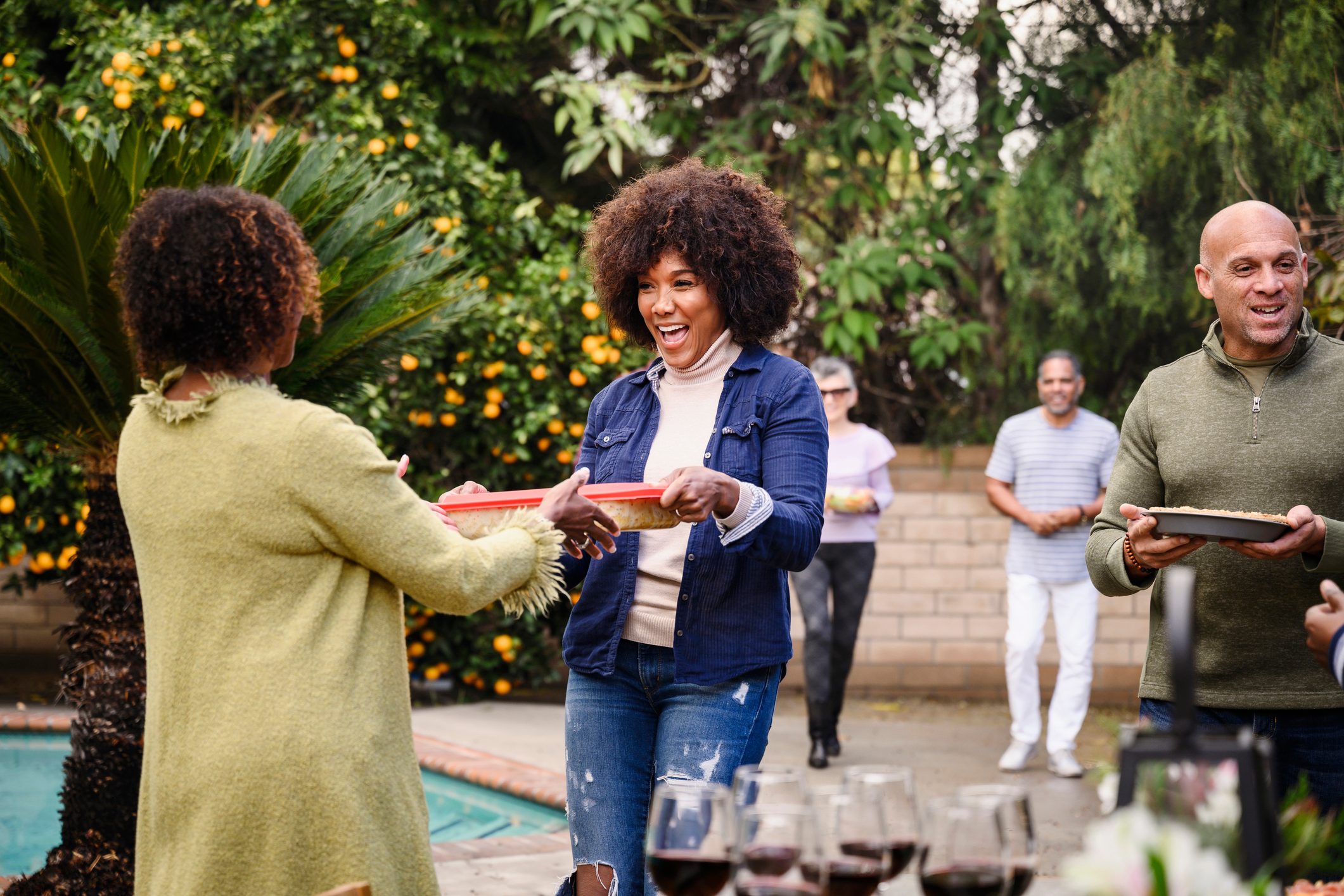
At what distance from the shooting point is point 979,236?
28.1ft

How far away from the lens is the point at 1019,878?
1.50 meters

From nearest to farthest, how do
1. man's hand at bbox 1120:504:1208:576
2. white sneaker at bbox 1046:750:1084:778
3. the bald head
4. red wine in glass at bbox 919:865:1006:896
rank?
red wine in glass at bbox 919:865:1006:896 < man's hand at bbox 1120:504:1208:576 < the bald head < white sneaker at bbox 1046:750:1084:778

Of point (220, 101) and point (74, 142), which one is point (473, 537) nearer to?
point (74, 142)

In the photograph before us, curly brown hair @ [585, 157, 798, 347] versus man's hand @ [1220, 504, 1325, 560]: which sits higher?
curly brown hair @ [585, 157, 798, 347]

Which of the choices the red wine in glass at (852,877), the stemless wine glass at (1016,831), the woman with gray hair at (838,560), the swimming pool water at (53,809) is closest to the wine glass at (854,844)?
the red wine in glass at (852,877)

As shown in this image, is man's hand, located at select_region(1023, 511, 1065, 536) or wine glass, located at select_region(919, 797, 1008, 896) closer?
wine glass, located at select_region(919, 797, 1008, 896)

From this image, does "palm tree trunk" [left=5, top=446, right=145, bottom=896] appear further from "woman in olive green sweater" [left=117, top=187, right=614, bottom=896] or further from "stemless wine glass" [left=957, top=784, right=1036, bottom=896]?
"stemless wine glass" [left=957, top=784, right=1036, bottom=896]

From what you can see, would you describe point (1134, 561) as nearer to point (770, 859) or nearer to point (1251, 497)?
point (1251, 497)

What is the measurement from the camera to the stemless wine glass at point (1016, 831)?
149 cm

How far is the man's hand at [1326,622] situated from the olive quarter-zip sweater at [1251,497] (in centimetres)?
76

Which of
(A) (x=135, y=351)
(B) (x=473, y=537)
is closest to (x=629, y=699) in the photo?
(B) (x=473, y=537)

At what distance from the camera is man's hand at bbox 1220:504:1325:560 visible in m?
2.54

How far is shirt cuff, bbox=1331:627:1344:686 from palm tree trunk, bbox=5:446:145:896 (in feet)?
11.8

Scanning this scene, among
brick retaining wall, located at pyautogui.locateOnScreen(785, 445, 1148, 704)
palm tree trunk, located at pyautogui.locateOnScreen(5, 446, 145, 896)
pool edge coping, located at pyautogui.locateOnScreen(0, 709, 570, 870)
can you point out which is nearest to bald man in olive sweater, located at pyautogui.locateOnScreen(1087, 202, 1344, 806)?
pool edge coping, located at pyautogui.locateOnScreen(0, 709, 570, 870)
